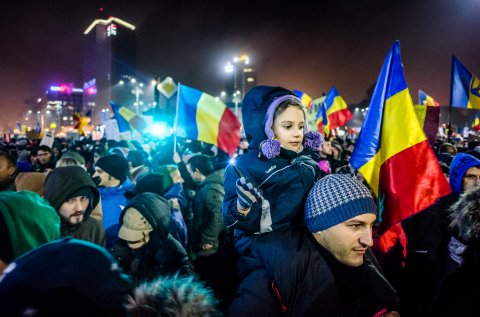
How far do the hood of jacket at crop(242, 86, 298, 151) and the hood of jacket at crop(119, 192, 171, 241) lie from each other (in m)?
1.21

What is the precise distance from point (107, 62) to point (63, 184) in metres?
157

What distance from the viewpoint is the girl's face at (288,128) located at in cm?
284

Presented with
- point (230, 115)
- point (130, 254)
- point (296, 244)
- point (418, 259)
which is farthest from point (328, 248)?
point (230, 115)

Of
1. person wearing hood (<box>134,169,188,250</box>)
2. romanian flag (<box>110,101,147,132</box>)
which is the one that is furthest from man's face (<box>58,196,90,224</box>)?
romanian flag (<box>110,101,147,132</box>)

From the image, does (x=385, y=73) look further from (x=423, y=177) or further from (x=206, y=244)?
(x=206, y=244)

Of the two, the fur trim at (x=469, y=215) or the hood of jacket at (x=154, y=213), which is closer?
the fur trim at (x=469, y=215)

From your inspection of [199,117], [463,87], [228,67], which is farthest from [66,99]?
[463,87]

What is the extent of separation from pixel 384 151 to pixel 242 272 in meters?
2.21

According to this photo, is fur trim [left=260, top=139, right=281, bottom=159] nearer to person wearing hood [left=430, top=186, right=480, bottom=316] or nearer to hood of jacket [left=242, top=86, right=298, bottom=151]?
hood of jacket [left=242, top=86, right=298, bottom=151]

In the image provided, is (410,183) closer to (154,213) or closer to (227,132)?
(154,213)

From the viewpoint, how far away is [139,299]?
4.33 feet

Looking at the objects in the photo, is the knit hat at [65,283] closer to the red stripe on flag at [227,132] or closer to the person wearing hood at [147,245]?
the person wearing hood at [147,245]

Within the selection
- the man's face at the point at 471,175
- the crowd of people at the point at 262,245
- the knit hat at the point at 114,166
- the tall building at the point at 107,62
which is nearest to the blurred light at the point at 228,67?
the knit hat at the point at 114,166

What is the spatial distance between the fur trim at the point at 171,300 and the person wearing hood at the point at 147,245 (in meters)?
1.90
